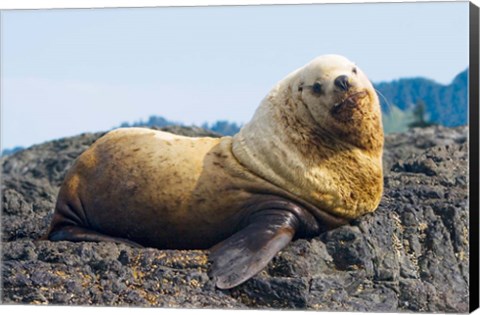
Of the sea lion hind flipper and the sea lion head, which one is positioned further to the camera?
the sea lion hind flipper

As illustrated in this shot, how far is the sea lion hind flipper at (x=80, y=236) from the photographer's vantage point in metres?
10.6

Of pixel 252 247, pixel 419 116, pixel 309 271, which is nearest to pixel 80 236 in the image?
pixel 252 247

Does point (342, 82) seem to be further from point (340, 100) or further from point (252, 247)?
point (252, 247)

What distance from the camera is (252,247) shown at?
31.8 feet

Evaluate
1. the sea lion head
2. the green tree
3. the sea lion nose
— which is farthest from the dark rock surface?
the green tree

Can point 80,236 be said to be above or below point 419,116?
above

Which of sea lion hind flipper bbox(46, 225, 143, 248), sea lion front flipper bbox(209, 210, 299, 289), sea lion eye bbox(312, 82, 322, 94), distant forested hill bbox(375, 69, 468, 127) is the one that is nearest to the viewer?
sea lion front flipper bbox(209, 210, 299, 289)

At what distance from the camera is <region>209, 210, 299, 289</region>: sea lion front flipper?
374 inches

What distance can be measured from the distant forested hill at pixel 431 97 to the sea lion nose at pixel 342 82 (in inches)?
42.8

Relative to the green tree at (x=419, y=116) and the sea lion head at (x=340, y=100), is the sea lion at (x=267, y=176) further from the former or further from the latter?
the green tree at (x=419, y=116)

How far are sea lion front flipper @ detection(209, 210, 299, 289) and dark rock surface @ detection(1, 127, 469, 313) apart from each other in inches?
3.5

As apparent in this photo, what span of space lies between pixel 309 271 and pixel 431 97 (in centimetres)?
605

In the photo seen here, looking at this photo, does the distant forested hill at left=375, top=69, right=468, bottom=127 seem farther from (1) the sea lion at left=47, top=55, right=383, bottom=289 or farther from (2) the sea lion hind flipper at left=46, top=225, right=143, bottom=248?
(2) the sea lion hind flipper at left=46, top=225, right=143, bottom=248

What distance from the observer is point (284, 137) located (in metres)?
10.4
